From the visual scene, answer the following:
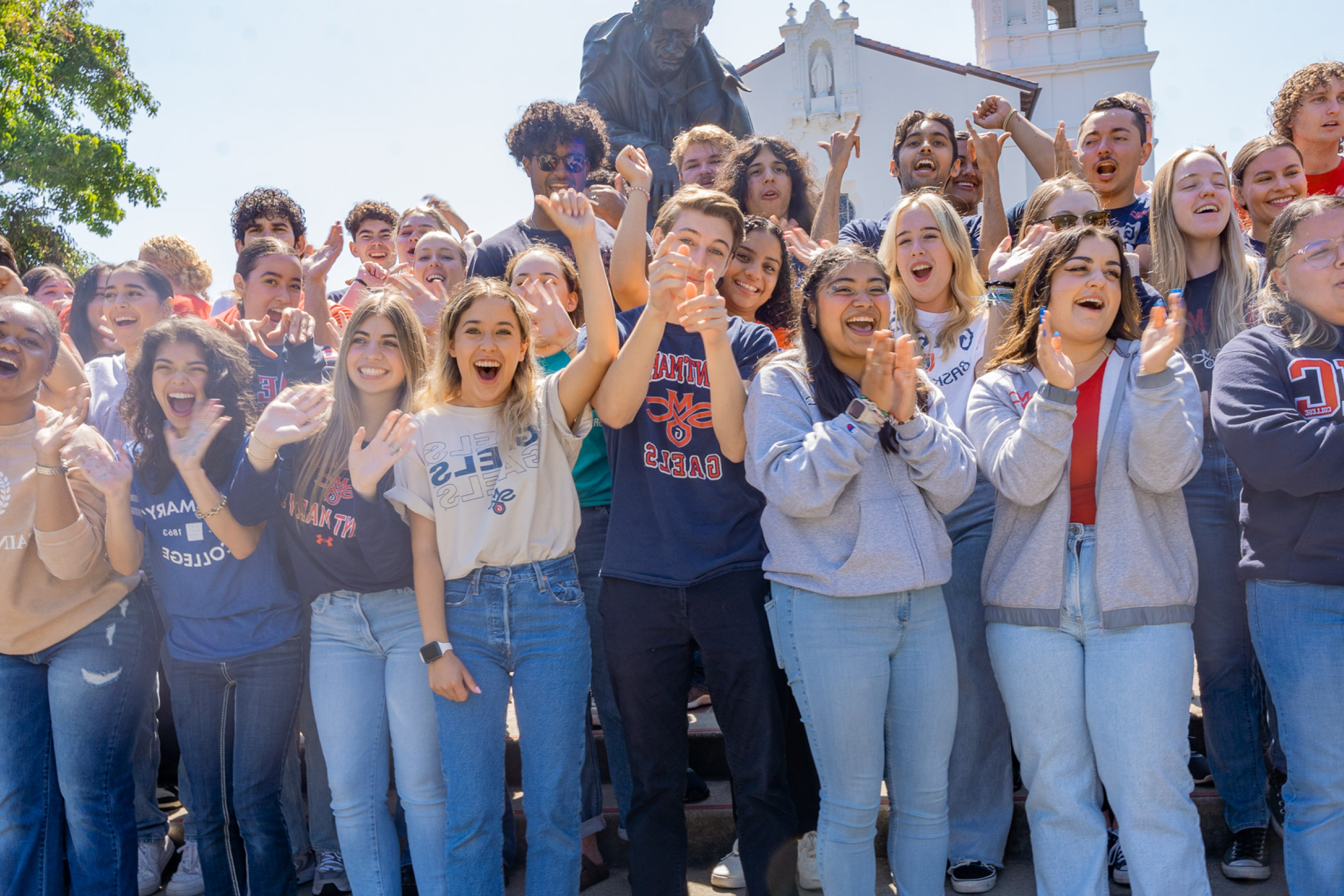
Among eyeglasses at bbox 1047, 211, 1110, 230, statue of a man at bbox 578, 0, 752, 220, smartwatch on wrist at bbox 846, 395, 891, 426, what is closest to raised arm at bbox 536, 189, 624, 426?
smartwatch on wrist at bbox 846, 395, 891, 426

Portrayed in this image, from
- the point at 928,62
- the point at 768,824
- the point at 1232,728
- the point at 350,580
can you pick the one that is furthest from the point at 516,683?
the point at 928,62

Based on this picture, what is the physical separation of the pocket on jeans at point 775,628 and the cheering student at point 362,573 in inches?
42.6

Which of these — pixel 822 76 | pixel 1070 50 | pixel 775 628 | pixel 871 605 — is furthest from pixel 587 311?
pixel 1070 50

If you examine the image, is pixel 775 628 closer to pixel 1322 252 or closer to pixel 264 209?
pixel 1322 252

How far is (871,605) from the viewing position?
263cm

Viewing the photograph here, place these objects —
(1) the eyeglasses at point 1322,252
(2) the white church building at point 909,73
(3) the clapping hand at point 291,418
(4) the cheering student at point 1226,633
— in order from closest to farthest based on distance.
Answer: (1) the eyeglasses at point 1322,252
(3) the clapping hand at point 291,418
(4) the cheering student at point 1226,633
(2) the white church building at point 909,73

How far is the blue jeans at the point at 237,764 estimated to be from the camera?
9.65 ft

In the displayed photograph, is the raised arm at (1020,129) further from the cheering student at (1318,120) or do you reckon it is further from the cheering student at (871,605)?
the cheering student at (871,605)

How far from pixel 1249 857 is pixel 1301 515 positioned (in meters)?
1.30

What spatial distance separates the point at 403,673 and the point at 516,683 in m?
0.36

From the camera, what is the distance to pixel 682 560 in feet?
9.25

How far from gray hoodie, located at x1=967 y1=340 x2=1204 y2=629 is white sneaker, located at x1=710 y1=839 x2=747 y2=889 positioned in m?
1.33

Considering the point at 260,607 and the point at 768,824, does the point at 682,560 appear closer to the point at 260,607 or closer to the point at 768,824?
the point at 768,824

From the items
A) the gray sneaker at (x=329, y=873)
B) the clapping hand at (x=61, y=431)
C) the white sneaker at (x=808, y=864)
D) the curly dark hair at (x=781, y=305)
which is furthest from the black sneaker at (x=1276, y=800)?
the clapping hand at (x=61, y=431)
